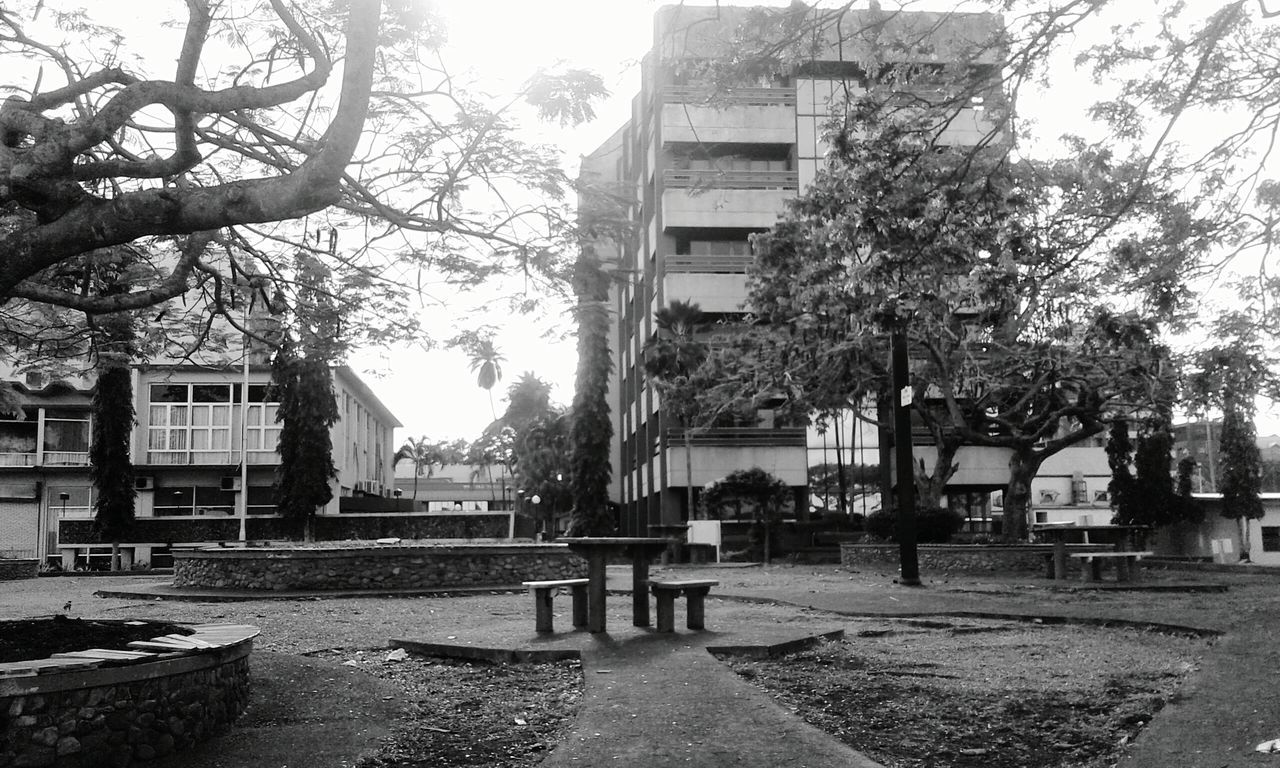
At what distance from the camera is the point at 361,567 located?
60.8 ft

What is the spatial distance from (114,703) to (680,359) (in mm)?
30387

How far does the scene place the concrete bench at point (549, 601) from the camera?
33.9 feet

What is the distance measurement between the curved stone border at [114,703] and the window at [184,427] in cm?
3646

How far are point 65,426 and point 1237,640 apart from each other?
41.2m

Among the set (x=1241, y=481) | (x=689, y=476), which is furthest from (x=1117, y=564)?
(x=689, y=476)

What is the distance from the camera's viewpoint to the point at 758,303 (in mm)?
27078

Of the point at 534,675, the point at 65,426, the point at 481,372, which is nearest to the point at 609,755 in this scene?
the point at 534,675

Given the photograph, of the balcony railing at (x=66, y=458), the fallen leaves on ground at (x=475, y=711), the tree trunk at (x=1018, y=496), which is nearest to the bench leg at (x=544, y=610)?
the fallen leaves on ground at (x=475, y=711)

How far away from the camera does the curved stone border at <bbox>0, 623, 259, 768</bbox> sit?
17.5ft

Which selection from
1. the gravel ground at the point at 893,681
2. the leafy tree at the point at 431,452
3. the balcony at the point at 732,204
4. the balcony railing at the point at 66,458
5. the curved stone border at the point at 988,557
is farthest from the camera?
the leafy tree at the point at 431,452

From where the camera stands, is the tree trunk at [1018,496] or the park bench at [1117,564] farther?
the tree trunk at [1018,496]

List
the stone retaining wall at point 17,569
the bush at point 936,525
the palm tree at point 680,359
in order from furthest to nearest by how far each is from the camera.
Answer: the palm tree at point 680,359, the bush at point 936,525, the stone retaining wall at point 17,569

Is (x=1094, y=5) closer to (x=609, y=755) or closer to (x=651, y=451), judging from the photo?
(x=609, y=755)

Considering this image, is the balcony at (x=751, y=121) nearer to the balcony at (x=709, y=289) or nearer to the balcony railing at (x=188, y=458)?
the balcony at (x=709, y=289)
